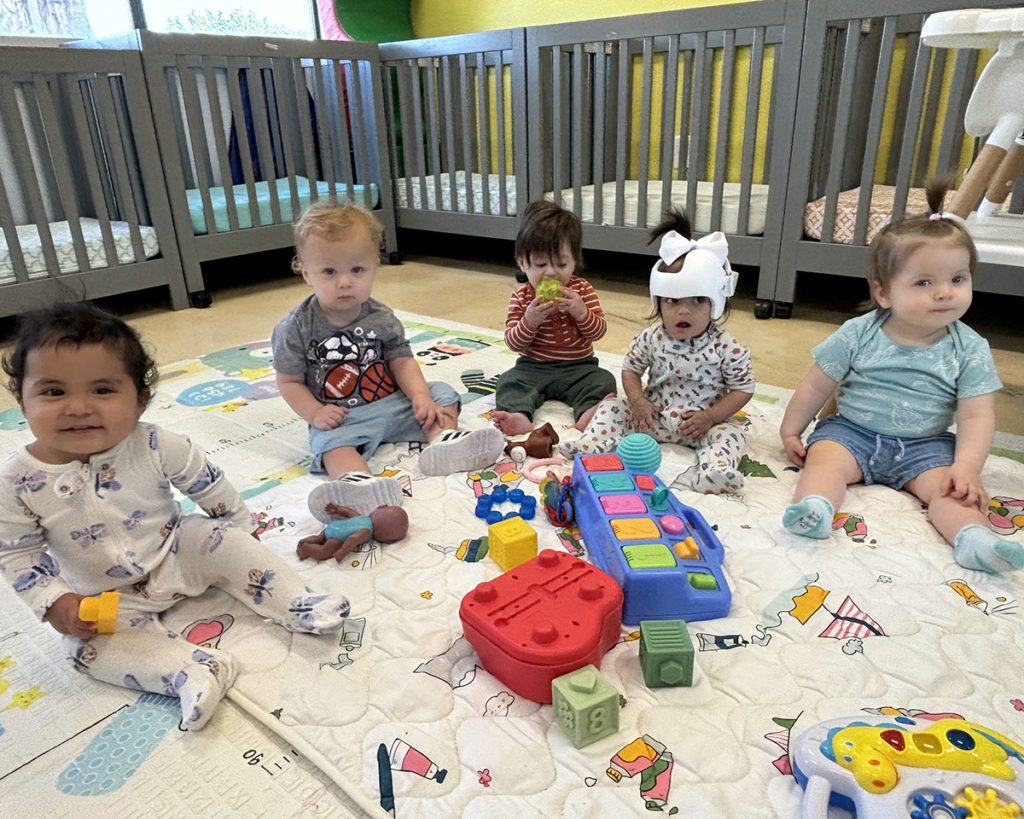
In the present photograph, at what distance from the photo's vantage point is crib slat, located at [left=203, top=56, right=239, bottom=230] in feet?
9.12

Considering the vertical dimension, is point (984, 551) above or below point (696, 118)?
below

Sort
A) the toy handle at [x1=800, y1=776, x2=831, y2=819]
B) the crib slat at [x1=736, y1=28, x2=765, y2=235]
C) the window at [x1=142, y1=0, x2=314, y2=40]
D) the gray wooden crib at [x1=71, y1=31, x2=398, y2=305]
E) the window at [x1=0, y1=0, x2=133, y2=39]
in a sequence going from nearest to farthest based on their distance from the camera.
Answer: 1. the toy handle at [x1=800, y1=776, x2=831, y2=819]
2. the crib slat at [x1=736, y1=28, x2=765, y2=235]
3. the gray wooden crib at [x1=71, y1=31, x2=398, y2=305]
4. the window at [x1=0, y1=0, x2=133, y2=39]
5. the window at [x1=142, y1=0, x2=314, y2=40]

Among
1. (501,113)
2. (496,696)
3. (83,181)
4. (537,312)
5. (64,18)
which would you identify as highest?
(64,18)

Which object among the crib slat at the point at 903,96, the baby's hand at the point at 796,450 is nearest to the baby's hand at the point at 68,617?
the baby's hand at the point at 796,450

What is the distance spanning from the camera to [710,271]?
1336 millimetres

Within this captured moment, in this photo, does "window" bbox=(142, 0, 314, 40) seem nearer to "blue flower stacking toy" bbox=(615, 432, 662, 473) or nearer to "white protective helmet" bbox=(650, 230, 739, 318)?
"white protective helmet" bbox=(650, 230, 739, 318)

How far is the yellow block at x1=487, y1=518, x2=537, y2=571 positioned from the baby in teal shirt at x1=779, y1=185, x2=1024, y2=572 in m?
0.41

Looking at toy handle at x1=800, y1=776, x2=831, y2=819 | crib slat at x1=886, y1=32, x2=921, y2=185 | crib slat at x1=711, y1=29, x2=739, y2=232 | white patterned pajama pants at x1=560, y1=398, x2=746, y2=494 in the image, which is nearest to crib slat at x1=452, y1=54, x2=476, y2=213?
crib slat at x1=711, y1=29, x2=739, y2=232

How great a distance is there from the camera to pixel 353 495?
1.25 m

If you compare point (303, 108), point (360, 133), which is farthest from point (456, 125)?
point (303, 108)

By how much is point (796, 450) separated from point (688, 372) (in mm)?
252

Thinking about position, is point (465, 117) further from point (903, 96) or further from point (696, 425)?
point (696, 425)

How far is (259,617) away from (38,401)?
403 mm

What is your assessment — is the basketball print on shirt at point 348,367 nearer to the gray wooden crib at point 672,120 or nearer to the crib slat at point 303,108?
the gray wooden crib at point 672,120
